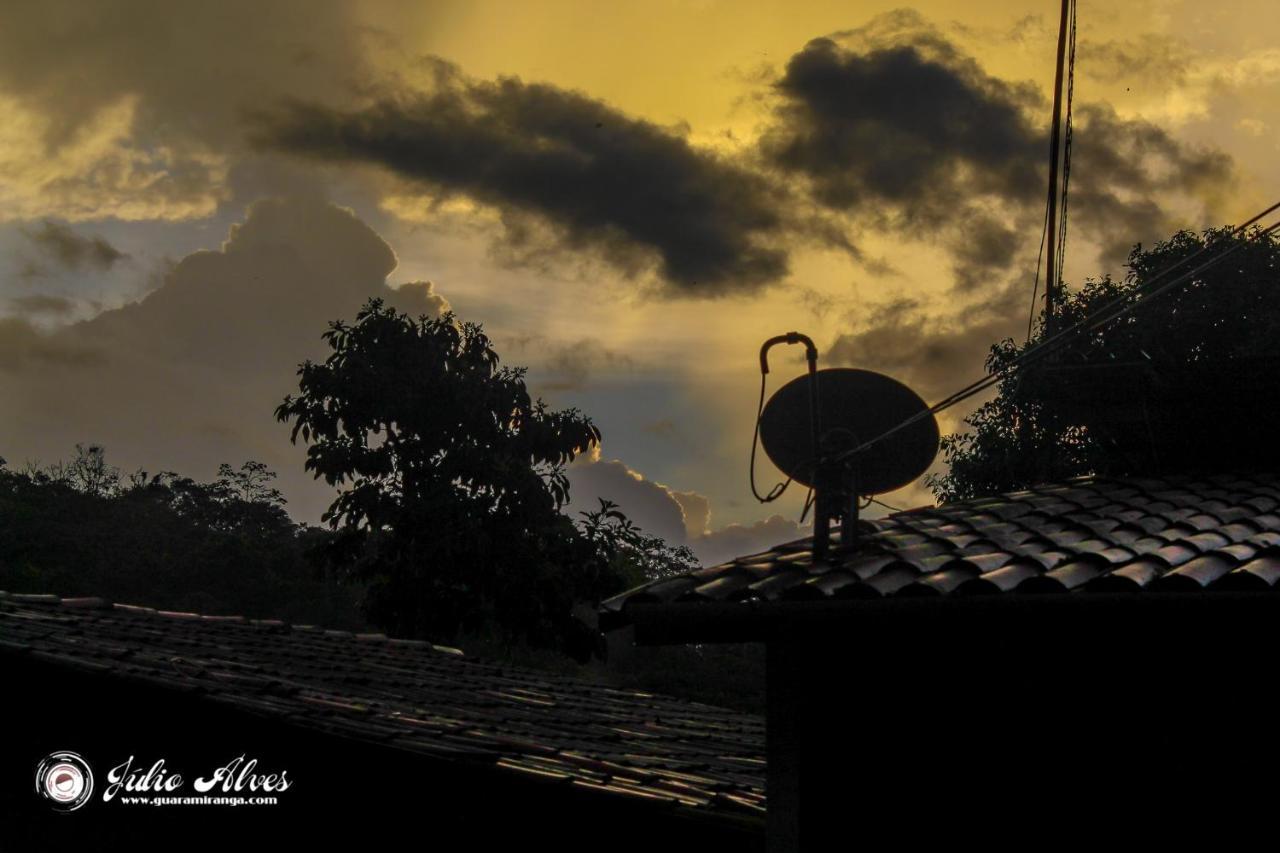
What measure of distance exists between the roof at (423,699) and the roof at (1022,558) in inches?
68.7

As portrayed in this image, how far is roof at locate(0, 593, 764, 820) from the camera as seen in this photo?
8.48m

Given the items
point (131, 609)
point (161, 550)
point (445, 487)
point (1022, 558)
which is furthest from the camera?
point (161, 550)

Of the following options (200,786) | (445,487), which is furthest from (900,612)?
(445,487)

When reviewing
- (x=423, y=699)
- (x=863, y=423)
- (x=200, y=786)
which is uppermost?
(x=863, y=423)

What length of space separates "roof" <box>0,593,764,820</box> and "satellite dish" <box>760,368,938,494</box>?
226cm

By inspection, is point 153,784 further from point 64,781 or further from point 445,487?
point 445,487

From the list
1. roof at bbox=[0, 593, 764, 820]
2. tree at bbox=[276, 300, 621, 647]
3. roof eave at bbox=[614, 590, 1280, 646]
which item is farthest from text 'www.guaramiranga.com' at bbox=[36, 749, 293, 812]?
tree at bbox=[276, 300, 621, 647]

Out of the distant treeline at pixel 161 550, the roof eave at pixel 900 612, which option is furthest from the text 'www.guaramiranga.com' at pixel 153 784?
the distant treeline at pixel 161 550

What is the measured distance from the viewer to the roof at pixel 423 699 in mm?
8477

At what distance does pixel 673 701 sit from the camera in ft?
50.3

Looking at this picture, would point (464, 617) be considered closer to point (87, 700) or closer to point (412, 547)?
point (412, 547)

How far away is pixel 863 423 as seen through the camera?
7977 mm

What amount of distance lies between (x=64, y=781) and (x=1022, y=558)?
726cm

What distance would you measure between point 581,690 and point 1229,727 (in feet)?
29.2
